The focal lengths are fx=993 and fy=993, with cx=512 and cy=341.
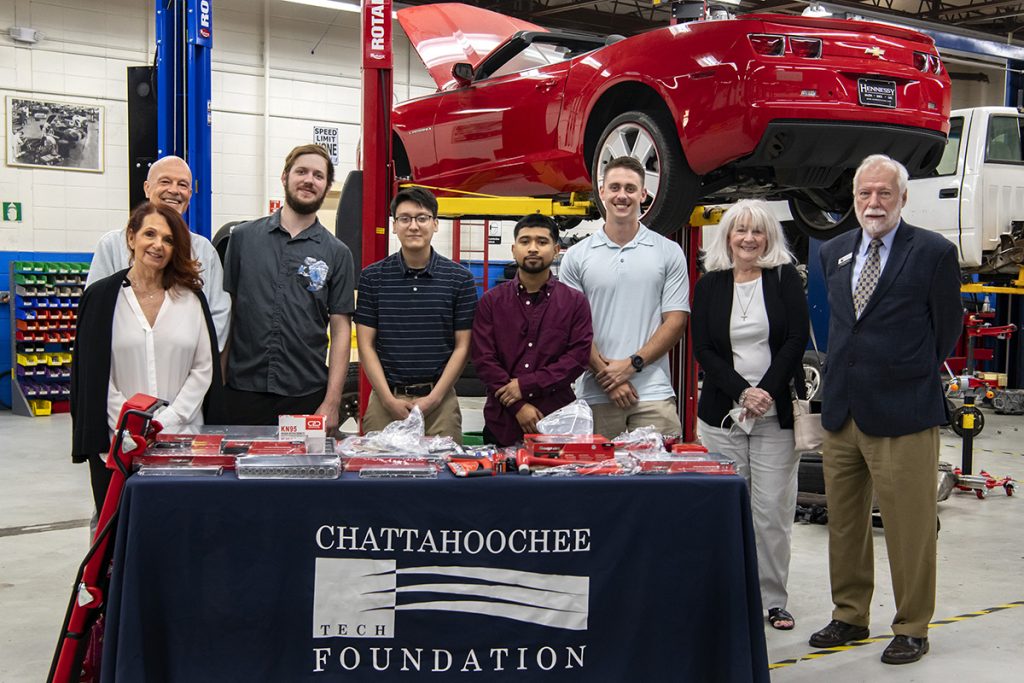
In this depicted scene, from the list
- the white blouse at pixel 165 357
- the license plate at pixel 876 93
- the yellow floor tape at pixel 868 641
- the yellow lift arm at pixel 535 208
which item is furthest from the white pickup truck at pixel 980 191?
the white blouse at pixel 165 357

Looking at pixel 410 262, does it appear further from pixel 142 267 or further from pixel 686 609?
pixel 686 609

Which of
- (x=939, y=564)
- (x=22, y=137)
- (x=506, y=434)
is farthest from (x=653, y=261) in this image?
(x=22, y=137)

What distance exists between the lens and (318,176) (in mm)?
3184

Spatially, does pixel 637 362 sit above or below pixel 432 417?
above

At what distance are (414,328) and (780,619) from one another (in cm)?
155

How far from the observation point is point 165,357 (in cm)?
268

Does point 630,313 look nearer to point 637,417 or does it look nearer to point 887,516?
point 637,417

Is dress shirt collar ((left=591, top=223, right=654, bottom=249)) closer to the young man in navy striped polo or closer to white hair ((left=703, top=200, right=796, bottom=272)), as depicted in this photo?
white hair ((left=703, top=200, right=796, bottom=272))

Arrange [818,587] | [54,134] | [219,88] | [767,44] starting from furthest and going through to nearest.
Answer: [219,88]
[54,134]
[767,44]
[818,587]

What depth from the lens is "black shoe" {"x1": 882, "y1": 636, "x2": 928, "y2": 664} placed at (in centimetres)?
302

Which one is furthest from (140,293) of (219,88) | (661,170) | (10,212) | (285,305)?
(219,88)

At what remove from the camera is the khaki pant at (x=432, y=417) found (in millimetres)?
3227

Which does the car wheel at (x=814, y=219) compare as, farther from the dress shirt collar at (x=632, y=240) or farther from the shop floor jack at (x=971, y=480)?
Answer: the dress shirt collar at (x=632, y=240)

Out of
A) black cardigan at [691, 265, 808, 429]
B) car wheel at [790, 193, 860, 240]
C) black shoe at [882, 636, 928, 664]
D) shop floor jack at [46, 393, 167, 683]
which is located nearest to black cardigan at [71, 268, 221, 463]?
shop floor jack at [46, 393, 167, 683]
